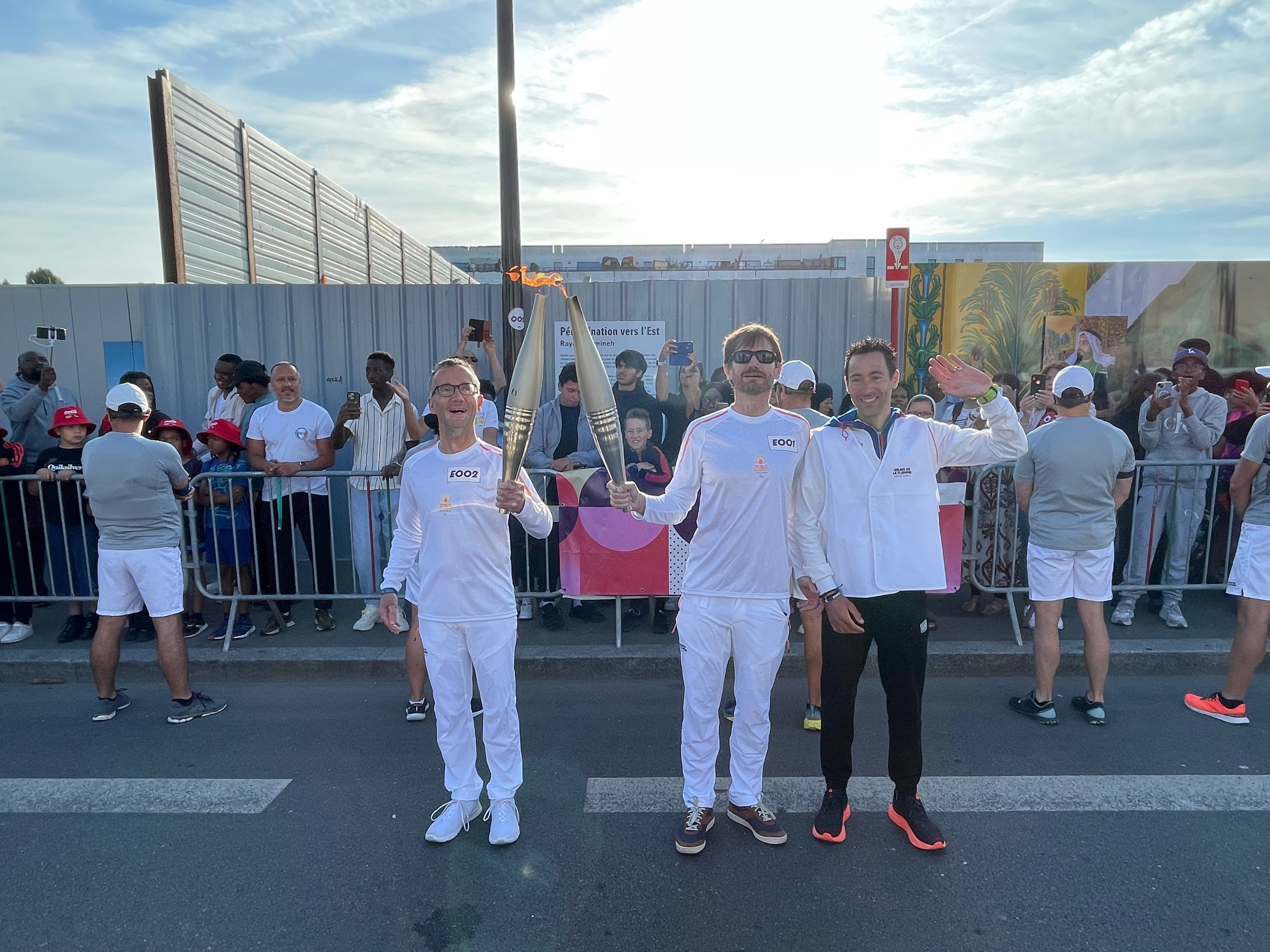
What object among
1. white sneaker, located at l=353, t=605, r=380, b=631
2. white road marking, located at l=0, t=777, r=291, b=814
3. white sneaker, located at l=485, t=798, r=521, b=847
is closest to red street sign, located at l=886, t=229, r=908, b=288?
white sneaker, located at l=353, t=605, r=380, b=631

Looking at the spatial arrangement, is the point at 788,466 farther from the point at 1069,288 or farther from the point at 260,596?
the point at 1069,288

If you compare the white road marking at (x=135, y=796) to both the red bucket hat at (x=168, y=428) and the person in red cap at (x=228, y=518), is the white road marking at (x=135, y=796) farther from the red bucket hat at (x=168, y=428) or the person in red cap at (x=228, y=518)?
the red bucket hat at (x=168, y=428)

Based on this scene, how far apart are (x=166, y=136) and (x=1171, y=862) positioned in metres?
10.7

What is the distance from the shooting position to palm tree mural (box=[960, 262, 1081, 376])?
823 centimetres

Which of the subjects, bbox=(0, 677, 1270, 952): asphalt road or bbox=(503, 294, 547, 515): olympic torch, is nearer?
bbox=(0, 677, 1270, 952): asphalt road

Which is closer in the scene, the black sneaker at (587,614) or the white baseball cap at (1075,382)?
the white baseball cap at (1075,382)

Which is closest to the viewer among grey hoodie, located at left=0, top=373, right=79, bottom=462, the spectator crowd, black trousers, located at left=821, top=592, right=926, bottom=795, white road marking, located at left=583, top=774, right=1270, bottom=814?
black trousers, located at left=821, top=592, right=926, bottom=795

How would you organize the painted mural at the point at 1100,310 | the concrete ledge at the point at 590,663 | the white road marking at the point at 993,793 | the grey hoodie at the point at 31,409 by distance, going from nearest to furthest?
the white road marking at the point at 993,793
the concrete ledge at the point at 590,663
the grey hoodie at the point at 31,409
the painted mural at the point at 1100,310

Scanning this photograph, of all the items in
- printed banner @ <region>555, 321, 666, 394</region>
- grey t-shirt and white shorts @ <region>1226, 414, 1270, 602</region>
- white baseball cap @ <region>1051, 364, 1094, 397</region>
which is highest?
printed banner @ <region>555, 321, 666, 394</region>

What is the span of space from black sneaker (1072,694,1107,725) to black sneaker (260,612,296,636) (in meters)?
5.84

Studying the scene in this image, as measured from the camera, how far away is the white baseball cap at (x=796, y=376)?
4523 millimetres

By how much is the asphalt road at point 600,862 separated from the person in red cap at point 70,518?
6.42 ft

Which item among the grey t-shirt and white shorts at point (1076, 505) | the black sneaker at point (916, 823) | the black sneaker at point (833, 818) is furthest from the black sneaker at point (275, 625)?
the grey t-shirt and white shorts at point (1076, 505)

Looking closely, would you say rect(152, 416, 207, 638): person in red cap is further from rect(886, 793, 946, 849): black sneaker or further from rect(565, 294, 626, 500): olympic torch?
rect(886, 793, 946, 849): black sneaker
